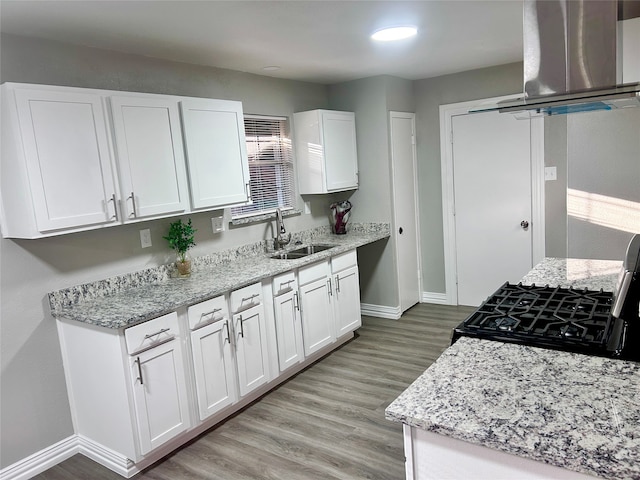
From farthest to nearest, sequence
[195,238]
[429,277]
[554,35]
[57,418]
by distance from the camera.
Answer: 1. [429,277]
2. [195,238]
3. [57,418]
4. [554,35]

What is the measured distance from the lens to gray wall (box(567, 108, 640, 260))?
2926 millimetres

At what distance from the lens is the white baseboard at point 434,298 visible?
5246mm

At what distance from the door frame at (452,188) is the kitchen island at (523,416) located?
3336 mm

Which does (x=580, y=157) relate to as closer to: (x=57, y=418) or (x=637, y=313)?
(x=637, y=313)

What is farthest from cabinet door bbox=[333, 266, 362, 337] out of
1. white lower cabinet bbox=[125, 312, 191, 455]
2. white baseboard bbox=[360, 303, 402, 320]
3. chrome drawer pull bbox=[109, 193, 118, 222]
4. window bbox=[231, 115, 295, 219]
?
chrome drawer pull bbox=[109, 193, 118, 222]

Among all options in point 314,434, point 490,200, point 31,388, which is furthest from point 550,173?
point 31,388

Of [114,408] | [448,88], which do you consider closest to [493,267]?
[448,88]

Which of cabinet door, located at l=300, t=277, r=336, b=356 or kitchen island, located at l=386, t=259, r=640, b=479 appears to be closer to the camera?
kitchen island, located at l=386, t=259, r=640, b=479

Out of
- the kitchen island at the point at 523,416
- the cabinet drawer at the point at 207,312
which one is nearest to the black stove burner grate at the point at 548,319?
the kitchen island at the point at 523,416

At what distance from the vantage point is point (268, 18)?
259cm

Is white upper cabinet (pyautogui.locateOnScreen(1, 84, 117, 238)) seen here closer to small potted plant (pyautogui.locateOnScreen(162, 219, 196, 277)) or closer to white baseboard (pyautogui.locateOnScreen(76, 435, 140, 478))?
small potted plant (pyautogui.locateOnScreen(162, 219, 196, 277))

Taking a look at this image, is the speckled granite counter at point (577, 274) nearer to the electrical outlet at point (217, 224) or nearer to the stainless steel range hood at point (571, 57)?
the stainless steel range hood at point (571, 57)

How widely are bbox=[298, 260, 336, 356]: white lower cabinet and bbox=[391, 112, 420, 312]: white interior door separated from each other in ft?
3.90

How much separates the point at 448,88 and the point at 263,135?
201 centimetres
